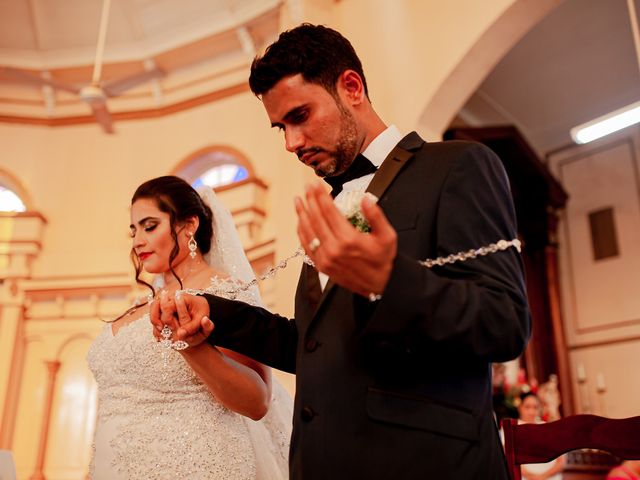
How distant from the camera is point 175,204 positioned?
2.69m

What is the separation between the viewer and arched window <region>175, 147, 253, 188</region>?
6938 mm

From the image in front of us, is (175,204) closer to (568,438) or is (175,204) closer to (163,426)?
(163,426)

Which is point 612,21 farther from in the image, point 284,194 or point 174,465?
point 174,465

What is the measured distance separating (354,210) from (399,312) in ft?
0.80

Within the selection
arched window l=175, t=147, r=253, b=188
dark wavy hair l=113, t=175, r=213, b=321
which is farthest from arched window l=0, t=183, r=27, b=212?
dark wavy hair l=113, t=175, r=213, b=321

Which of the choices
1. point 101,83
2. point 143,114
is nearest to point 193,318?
point 143,114

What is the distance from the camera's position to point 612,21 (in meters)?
6.50

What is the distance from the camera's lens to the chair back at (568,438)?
170 cm

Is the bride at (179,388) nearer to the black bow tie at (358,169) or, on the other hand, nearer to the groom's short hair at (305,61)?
the black bow tie at (358,169)

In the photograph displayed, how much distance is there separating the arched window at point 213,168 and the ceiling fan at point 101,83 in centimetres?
109

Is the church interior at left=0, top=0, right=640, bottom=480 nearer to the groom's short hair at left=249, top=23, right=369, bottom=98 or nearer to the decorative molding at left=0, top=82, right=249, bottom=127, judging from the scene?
the decorative molding at left=0, top=82, right=249, bottom=127

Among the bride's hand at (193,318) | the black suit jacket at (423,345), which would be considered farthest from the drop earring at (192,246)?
the black suit jacket at (423,345)

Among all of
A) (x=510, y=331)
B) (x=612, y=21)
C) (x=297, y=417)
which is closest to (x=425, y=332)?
(x=510, y=331)

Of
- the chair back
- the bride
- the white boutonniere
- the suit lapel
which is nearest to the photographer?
the white boutonniere
